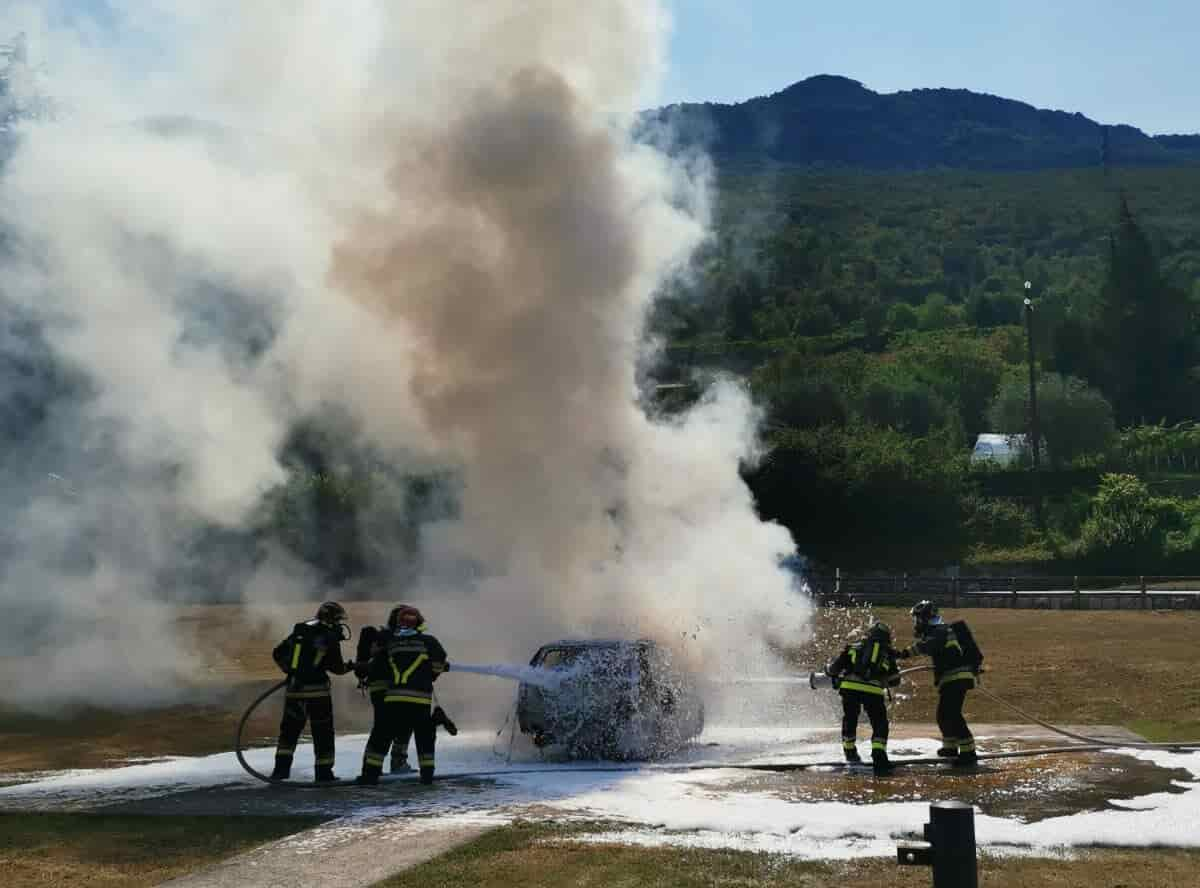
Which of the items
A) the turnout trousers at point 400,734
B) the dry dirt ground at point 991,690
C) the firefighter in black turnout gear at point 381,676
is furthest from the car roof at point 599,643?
the dry dirt ground at point 991,690

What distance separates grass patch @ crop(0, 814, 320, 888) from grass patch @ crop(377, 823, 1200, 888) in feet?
6.51

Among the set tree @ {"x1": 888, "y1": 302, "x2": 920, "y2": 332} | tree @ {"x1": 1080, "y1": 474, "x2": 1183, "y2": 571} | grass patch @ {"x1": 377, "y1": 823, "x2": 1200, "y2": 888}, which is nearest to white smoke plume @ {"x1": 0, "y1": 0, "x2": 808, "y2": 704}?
grass patch @ {"x1": 377, "y1": 823, "x2": 1200, "y2": 888}

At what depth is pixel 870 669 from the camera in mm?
15422

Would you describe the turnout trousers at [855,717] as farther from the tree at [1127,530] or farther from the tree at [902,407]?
the tree at [902,407]

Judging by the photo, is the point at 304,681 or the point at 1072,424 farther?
the point at 1072,424

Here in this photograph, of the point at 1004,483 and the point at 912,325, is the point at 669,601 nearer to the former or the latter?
the point at 1004,483

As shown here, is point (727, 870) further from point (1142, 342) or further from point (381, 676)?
point (1142, 342)

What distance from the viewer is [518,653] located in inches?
816

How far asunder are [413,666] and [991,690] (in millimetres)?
11732

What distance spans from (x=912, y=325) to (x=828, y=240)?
35.1m

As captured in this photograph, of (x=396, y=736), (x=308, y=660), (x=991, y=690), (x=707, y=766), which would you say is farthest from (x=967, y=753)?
(x=991, y=690)

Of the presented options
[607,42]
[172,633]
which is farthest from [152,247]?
[607,42]

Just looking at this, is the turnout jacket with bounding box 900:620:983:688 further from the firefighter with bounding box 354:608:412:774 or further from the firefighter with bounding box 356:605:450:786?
the firefighter with bounding box 354:608:412:774

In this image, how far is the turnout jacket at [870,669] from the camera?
605 inches
